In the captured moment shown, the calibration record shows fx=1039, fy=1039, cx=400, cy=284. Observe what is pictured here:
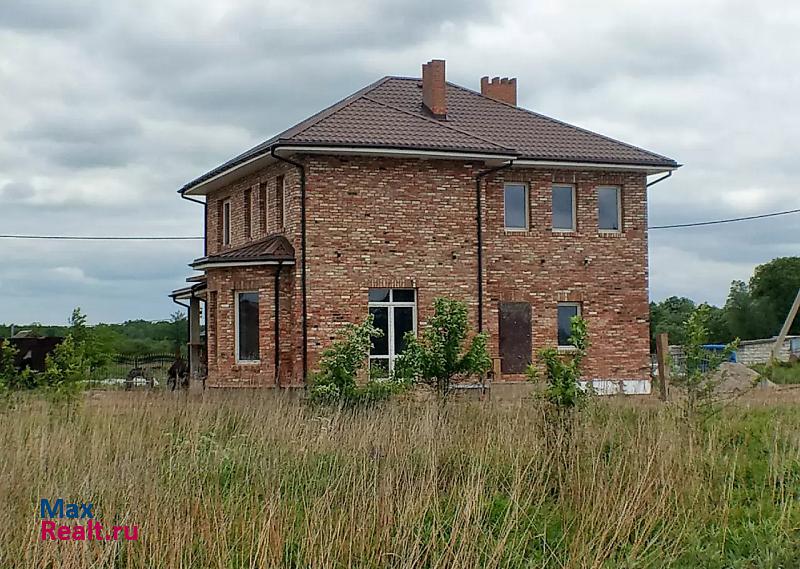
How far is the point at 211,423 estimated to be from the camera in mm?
13750

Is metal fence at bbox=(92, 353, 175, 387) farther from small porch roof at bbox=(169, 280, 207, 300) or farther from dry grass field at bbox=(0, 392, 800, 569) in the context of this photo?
dry grass field at bbox=(0, 392, 800, 569)

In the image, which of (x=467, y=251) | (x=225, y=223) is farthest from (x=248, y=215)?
(x=467, y=251)

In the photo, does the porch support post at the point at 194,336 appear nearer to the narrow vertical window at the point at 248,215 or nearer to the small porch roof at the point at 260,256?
the narrow vertical window at the point at 248,215

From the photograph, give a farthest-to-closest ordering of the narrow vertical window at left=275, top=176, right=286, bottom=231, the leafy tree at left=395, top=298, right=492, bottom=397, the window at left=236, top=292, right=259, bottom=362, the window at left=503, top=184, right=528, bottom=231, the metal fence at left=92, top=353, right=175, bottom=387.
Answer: the metal fence at left=92, top=353, right=175, bottom=387 < the window at left=503, top=184, right=528, bottom=231 < the narrow vertical window at left=275, top=176, right=286, bottom=231 < the window at left=236, top=292, right=259, bottom=362 < the leafy tree at left=395, top=298, right=492, bottom=397

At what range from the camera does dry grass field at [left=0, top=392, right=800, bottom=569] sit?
7.20 meters

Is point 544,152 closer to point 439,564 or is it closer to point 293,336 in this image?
point 293,336

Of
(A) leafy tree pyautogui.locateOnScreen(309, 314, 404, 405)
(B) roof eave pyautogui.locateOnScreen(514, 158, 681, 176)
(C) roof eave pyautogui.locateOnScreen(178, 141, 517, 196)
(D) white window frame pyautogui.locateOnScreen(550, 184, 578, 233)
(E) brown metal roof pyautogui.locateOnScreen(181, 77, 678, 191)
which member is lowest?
(A) leafy tree pyautogui.locateOnScreen(309, 314, 404, 405)

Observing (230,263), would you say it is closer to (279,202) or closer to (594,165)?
(279,202)

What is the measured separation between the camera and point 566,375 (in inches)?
448

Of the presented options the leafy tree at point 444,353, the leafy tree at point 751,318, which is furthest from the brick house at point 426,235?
the leafy tree at point 751,318

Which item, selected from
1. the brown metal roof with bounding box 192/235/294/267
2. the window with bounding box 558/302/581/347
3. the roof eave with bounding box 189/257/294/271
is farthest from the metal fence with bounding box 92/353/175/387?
the window with bounding box 558/302/581/347

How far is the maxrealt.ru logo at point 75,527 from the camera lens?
6914 mm

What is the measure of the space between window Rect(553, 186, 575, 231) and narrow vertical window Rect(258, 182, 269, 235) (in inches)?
280

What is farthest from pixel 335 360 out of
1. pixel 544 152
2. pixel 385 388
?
pixel 544 152
